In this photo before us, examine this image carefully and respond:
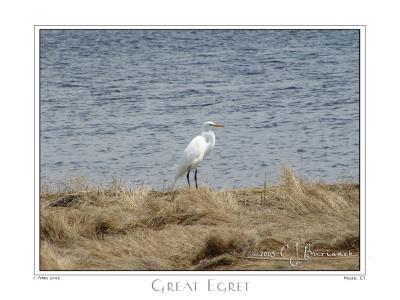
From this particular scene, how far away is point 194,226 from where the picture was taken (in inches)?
260

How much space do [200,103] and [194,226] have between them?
5.56 metres

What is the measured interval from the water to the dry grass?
108 centimetres

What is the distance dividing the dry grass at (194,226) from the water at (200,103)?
108 cm

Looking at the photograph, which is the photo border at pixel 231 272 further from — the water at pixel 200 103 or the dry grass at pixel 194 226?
the water at pixel 200 103

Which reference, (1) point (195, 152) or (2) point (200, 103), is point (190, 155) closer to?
(1) point (195, 152)

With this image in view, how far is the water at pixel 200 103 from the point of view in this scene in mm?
9422

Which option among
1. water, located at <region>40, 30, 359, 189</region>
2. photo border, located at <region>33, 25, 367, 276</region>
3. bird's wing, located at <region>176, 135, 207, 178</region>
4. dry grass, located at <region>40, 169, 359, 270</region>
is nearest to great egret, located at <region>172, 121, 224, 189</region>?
bird's wing, located at <region>176, 135, 207, 178</region>

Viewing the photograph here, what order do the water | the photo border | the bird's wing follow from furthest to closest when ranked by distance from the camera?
the water < the bird's wing < the photo border

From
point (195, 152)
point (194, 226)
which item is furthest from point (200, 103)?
point (194, 226)

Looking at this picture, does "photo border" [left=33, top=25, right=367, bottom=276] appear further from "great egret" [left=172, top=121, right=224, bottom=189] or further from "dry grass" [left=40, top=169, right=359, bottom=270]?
"great egret" [left=172, top=121, right=224, bottom=189]

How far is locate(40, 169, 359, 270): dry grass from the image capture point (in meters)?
5.75

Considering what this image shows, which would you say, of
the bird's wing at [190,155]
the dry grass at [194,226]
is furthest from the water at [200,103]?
the dry grass at [194,226]

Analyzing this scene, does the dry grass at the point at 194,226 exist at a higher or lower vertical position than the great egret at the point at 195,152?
lower

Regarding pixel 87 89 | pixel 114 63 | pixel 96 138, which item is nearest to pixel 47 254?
pixel 96 138
